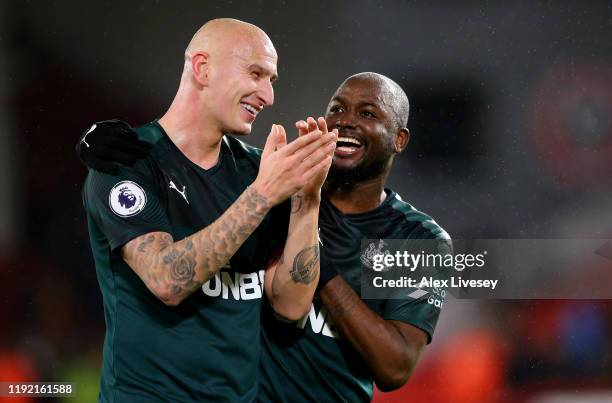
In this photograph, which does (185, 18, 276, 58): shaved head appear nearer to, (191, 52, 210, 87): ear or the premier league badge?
(191, 52, 210, 87): ear

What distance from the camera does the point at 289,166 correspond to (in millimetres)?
1297

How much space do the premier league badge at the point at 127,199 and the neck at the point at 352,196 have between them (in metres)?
0.63

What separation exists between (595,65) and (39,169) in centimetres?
297

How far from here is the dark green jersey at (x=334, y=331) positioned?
68.6 inches

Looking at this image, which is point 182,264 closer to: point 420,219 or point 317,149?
point 317,149

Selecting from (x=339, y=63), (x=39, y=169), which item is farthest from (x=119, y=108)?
(x=339, y=63)

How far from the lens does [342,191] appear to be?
190 centimetres

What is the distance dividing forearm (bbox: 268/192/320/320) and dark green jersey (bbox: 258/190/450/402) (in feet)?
0.52

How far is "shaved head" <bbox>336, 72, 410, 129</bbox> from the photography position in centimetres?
192

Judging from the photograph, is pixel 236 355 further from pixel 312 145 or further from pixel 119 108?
pixel 119 108
